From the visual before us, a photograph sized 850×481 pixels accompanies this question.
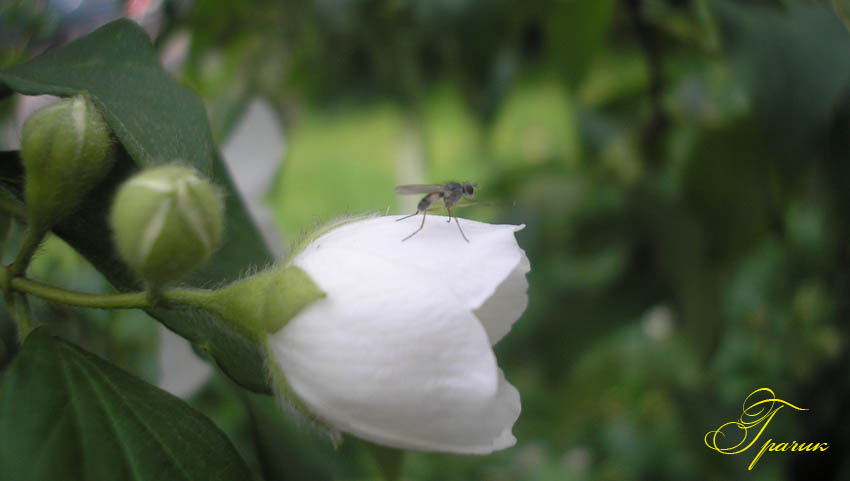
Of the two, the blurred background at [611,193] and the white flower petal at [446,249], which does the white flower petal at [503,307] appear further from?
the blurred background at [611,193]

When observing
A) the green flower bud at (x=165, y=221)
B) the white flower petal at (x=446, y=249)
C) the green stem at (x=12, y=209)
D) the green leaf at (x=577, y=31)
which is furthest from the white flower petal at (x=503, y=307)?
the green leaf at (x=577, y=31)

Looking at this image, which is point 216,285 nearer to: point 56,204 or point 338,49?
point 56,204

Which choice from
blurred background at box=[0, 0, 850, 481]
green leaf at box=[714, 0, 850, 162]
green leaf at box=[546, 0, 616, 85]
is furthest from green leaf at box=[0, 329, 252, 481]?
green leaf at box=[546, 0, 616, 85]

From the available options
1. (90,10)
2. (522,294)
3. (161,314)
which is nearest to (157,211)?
(161,314)

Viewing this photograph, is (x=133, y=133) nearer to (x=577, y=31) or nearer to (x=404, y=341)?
(x=404, y=341)

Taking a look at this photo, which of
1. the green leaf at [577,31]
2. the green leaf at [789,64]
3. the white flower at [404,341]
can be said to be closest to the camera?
the white flower at [404,341]
